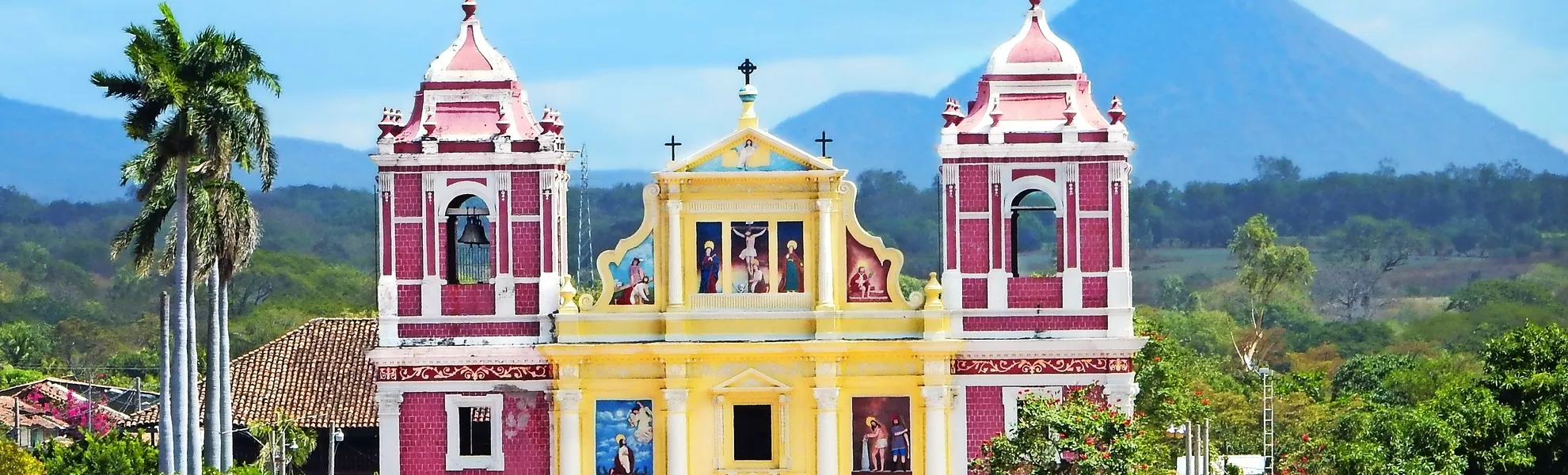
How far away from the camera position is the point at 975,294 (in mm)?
48781

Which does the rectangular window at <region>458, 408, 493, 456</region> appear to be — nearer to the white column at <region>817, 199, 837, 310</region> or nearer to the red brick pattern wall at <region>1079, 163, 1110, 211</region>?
the white column at <region>817, 199, 837, 310</region>

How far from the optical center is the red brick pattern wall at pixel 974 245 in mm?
48500

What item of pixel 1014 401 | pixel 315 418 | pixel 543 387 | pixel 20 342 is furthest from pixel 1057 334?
pixel 20 342

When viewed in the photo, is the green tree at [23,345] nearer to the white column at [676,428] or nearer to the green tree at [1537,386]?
the white column at [676,428]

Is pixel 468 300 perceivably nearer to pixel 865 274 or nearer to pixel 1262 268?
pixel 865 274

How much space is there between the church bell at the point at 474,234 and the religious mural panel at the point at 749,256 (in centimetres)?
442

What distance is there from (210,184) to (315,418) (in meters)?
18.2

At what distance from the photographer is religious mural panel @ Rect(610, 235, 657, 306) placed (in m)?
49.1

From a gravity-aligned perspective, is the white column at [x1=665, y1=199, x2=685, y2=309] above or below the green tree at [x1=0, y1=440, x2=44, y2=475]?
above

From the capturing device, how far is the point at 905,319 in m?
48.7

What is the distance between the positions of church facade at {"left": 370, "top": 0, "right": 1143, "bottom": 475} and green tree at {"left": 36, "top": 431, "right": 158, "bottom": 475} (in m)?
9.24

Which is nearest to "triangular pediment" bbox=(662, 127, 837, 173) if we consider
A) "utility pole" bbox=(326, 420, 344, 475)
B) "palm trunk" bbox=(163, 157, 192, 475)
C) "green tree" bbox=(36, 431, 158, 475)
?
"palm trunk" bbox=(163, 157, 192, 475)

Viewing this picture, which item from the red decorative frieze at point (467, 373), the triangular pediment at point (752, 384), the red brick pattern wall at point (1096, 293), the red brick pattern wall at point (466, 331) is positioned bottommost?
the triangular pediment at point (752, 384)

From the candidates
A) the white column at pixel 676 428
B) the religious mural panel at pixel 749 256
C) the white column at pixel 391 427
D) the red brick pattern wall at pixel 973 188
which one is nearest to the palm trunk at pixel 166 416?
the white column at pixel 391 427
